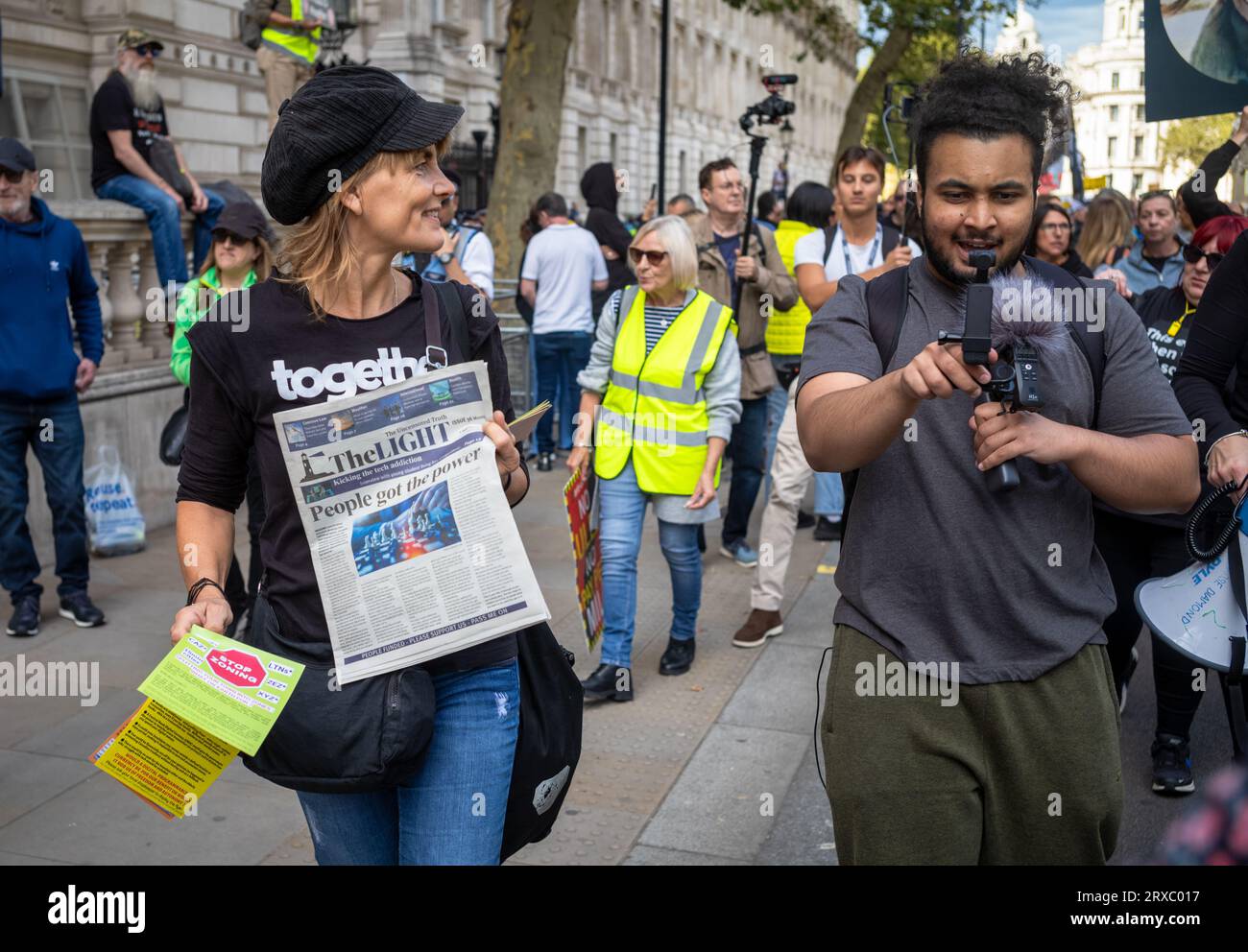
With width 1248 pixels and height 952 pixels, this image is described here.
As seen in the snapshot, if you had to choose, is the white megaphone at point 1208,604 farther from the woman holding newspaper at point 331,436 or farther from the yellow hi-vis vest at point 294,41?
the yellow hi-vis vest at point 294,41

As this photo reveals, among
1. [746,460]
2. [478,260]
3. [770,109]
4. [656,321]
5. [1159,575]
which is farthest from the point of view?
[478,260]

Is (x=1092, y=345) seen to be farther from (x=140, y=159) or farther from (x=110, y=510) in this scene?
(x=140, y=159)

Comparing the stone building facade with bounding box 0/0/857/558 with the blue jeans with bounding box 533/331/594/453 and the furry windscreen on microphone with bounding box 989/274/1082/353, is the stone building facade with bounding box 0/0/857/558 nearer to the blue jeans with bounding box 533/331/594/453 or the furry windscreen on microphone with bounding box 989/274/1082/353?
the blue jeans with bounding box 533/331/594/453

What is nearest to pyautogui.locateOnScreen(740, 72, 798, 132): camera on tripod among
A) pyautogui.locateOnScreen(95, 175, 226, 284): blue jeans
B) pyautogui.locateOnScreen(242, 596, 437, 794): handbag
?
pyautogui.locateOnScreen(95, 175, 226, 284): blue jeans

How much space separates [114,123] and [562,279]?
3.45 m

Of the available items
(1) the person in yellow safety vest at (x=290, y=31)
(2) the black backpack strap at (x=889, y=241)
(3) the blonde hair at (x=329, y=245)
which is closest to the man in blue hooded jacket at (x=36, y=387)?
(2) the black backpack strap at (x=889, y=241)

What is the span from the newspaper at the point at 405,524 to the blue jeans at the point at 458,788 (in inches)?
5.5

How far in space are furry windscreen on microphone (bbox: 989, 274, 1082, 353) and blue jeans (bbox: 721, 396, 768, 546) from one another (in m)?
5.58

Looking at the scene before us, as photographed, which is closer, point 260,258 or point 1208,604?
point 1208,604

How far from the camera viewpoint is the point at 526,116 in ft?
51.9

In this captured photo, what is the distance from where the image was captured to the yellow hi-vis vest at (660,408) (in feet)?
18.8

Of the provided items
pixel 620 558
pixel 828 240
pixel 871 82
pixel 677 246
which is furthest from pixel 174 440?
pixel 871 82

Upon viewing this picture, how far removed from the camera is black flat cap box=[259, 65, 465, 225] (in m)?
2.40
